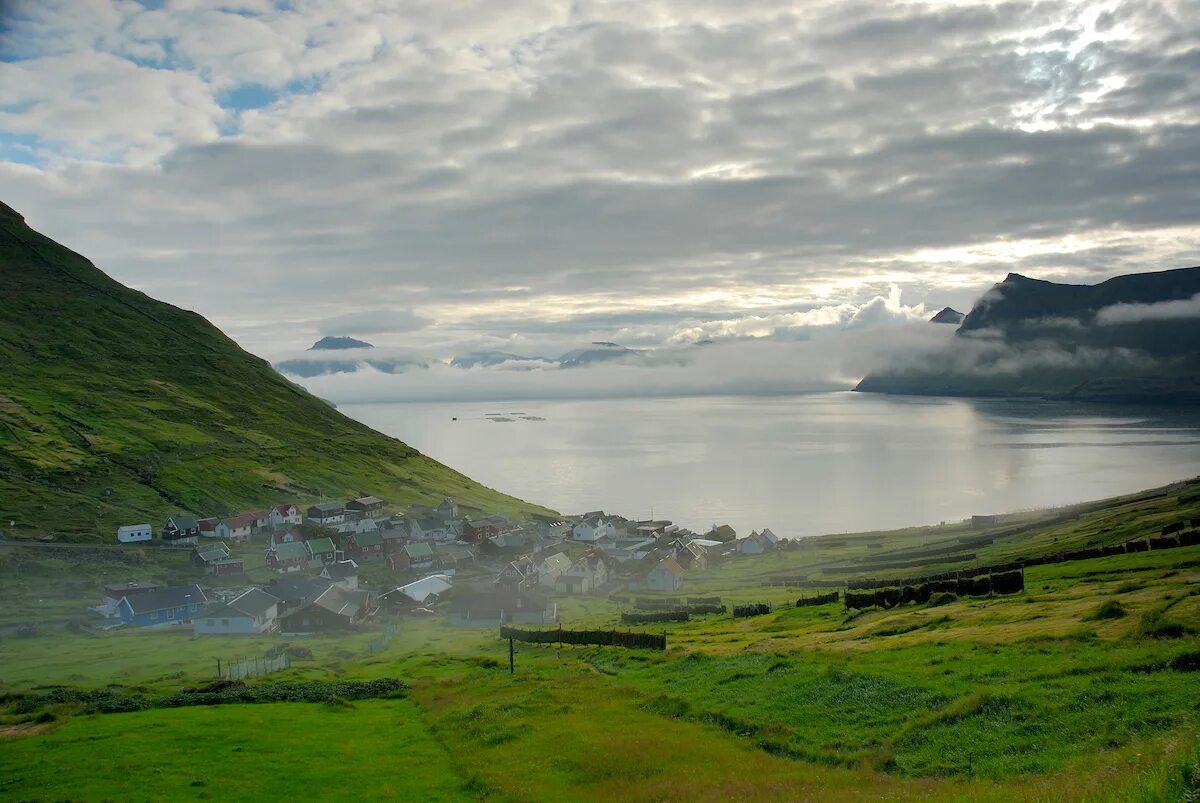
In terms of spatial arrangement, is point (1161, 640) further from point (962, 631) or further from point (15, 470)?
point (15, 470)

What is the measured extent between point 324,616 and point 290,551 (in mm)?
35742

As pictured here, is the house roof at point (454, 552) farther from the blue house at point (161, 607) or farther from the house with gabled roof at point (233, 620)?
the house with gabled roof at point (233, 620)

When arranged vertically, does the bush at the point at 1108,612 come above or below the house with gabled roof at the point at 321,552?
above

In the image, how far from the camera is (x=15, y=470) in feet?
437

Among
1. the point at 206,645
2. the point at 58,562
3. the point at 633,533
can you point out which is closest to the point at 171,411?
the point at 58,562

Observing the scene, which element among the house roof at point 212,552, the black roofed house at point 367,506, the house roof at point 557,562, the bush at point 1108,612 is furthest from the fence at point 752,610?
the black roofed house at point 367,506

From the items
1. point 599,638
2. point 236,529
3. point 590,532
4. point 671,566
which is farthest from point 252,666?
point 590,532

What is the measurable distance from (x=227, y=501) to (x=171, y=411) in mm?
58735

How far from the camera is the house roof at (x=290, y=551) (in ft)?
364

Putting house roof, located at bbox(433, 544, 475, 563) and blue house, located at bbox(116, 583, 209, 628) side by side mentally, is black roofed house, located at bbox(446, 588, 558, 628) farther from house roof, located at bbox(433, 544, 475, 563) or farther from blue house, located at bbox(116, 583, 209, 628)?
house roof, located at bbox(433, 544, 475, 563)

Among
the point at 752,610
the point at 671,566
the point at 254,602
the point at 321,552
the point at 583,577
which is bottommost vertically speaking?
the point at 583,577

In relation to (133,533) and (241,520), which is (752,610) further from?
(133,533)

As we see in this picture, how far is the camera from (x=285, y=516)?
438ft

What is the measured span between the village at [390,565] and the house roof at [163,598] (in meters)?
0.16
